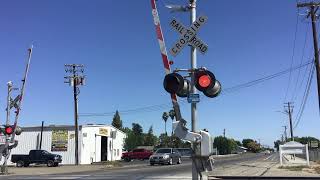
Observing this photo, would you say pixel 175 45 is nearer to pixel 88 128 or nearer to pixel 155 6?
pixel 155 6

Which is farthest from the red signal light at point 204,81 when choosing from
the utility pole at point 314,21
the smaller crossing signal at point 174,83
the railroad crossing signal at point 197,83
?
the utility pole at point 314,21

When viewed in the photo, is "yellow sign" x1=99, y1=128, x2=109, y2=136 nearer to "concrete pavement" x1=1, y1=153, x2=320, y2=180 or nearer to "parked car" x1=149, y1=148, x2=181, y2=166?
"parked car" x1=149, y1=148, x2=181, y2=166

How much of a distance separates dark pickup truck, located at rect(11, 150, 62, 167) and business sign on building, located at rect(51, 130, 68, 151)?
11.1m

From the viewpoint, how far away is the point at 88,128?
216 feet

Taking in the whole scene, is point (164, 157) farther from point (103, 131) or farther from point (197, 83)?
point (197, 83)

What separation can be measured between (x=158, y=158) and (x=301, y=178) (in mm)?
23697

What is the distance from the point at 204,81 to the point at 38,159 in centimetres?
4600

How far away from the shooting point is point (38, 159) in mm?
52406

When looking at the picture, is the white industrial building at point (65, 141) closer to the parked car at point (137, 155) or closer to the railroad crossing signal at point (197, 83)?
the parked car at point (137, 155)

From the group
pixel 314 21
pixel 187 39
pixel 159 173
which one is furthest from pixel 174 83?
pixel 314 21

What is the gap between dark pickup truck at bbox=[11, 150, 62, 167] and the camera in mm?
52031

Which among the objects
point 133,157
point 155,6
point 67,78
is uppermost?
point 67,78

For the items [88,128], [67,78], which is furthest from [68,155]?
[67,78]

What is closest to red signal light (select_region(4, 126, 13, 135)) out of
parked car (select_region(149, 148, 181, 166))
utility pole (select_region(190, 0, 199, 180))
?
parked car (select_region(149, 148, 181, 166))
